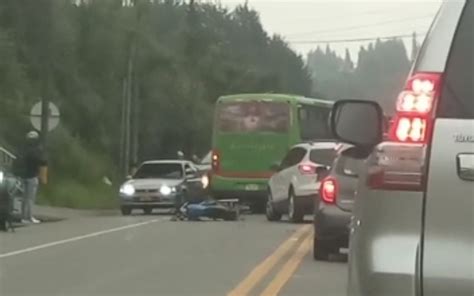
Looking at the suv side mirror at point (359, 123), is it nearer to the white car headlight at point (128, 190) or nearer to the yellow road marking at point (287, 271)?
the yellow road marking at point (287, 271)

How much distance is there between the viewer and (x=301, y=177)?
24922mm

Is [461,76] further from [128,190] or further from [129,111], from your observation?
[129,111]

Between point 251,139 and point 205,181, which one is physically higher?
point 251,139

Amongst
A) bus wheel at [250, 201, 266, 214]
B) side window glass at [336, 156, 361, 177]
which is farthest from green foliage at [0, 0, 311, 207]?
side window glass at [336, 156, 361, 177]

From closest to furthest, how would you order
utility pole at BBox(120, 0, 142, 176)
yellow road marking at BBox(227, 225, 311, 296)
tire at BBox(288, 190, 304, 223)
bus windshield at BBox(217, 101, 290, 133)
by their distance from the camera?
yellow road marking at BBox(227, 225, 311, 296) → tire at BBox(288, 190, 304, 223) → bus windshield at BBox(217, 101, 290, 133) → utility pole at BBox(120, 0, 142, 176)

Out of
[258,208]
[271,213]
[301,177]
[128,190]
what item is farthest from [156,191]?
[301,177]

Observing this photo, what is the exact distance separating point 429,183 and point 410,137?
0.67ft

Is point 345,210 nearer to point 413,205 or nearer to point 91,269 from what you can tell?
Result: point 91,269

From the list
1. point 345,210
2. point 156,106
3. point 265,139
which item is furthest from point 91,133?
point 345,210

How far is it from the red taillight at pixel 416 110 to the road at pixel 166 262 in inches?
294

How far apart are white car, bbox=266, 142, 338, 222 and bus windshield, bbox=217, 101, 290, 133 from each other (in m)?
8.75

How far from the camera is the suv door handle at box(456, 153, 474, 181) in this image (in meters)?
4.69

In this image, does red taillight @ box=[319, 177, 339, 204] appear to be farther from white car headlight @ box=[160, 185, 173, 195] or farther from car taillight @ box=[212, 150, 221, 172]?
car taillight @ box=[212, 150, 221, 172]

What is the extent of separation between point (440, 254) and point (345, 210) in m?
10.9
